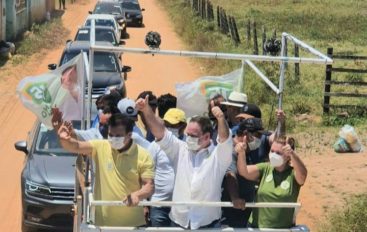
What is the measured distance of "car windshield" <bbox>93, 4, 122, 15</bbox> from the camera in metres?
34.6

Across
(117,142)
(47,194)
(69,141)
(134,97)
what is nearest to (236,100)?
(117,142)

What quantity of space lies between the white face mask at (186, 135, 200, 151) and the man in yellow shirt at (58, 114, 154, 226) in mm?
377

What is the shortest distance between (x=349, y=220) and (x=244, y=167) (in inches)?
130

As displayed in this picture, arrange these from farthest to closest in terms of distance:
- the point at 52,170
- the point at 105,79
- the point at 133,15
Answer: the point at 133,15 < the point at 105,79 < the point at 52,170

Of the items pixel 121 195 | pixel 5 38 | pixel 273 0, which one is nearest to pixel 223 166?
pixel 121 195

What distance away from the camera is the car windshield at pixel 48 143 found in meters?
9.95

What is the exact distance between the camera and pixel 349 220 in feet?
28.3

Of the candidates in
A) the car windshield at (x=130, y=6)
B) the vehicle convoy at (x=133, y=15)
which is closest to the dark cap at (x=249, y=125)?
the vehicle convoy at (x=133, y=15)

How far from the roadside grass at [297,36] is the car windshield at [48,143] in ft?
10.3

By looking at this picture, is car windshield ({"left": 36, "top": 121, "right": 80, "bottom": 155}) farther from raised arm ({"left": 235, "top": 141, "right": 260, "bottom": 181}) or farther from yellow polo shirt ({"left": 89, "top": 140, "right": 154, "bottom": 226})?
raised arm ({"left": 235, "top": 141, "right": 260, "bottom": 181})

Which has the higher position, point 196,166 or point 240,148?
point 240,148

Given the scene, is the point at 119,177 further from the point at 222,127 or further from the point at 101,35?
the point at 101,35

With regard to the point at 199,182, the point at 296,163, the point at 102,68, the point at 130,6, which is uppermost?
the point at 296,163

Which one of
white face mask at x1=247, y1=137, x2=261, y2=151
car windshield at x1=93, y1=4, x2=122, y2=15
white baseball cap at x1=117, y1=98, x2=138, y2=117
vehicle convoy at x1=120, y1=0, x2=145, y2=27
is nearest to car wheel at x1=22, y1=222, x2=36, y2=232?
white baseball cap at x1=117, y1=98, x2=138, y2=117
